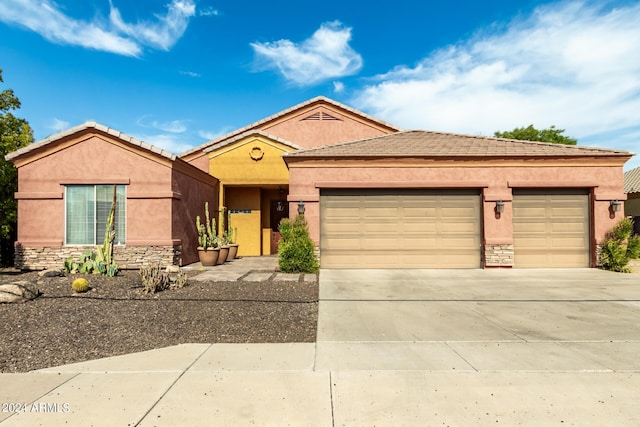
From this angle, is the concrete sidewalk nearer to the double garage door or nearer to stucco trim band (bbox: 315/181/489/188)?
the double garage door

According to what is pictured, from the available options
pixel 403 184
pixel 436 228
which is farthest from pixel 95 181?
pixel 436 228

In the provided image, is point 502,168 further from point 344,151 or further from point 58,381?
point 58,381

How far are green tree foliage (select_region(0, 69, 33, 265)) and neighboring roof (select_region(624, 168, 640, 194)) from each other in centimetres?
3254

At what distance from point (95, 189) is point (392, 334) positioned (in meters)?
11.3

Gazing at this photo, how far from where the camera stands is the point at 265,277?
416 inches

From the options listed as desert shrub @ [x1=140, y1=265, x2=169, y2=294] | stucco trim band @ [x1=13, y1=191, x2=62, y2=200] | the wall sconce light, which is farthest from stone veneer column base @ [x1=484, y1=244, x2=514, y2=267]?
stucco trim band @ [x1=13, y1=191, x2=62, y2=200]

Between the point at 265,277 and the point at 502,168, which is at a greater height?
the point at 502,168

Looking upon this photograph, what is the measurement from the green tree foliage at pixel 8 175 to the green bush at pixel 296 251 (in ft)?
35.6

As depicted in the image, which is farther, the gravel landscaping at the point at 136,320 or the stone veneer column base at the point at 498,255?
the stone veneer column base at the point at 498,255

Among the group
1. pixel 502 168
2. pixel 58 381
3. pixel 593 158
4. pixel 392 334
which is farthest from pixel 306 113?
pixel 58 381

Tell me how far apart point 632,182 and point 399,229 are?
23.1 m

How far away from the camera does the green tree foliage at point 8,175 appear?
1384 cm

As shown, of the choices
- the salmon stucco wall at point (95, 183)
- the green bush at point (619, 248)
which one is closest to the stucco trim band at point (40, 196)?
the salmon stucco wall at point (95, 183)

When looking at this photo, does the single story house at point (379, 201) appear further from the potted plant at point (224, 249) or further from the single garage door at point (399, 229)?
the potted plant at point (224, 249)
